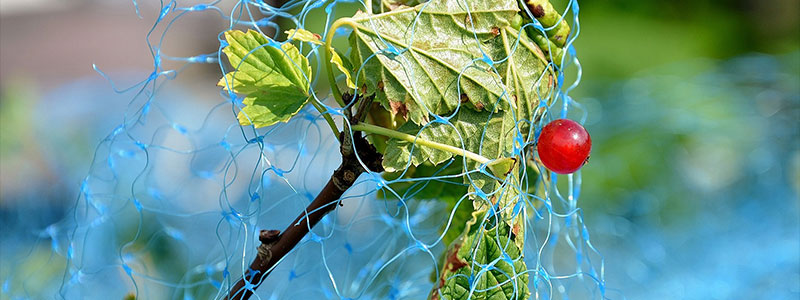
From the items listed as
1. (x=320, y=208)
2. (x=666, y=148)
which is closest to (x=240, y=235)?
(x=320, y=208)

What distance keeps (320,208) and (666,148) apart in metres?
1.06

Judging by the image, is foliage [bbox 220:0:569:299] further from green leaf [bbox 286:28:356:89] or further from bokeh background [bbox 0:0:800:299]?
bokeh background [bbox 0:0:800:299]

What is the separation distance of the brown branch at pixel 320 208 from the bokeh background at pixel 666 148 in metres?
0.32

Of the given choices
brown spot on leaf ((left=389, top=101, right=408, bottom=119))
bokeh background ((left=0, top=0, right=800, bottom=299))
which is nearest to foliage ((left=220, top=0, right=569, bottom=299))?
brown spot on leaf ((left=389, top=101, right=408, bottom=119))

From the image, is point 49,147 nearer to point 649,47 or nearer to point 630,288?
point 630,288

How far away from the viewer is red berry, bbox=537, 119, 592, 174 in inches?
14.2

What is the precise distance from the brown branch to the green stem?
0.03 feet

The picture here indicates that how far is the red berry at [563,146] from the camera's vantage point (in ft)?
1.18

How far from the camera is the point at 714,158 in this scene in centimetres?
135

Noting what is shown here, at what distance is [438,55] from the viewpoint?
348mm

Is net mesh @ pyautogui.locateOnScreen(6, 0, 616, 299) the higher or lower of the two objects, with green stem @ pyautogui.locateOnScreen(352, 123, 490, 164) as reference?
lower

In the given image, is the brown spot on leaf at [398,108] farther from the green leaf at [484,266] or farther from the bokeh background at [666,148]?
the bokeh background at [666,148]

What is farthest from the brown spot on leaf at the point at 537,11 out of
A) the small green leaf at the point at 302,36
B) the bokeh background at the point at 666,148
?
the bokeh background at the point at 666,148

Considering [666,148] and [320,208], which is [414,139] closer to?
[320,208]
